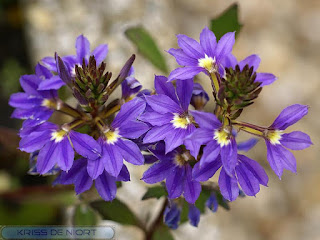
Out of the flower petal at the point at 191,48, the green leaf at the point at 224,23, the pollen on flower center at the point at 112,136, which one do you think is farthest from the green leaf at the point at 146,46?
the pollen on flower center at the point at 112,136

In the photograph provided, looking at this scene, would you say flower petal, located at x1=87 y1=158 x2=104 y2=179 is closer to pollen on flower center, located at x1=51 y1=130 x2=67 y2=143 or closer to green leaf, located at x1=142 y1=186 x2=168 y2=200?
pollen on flower center, located at x1=51 y1=130 x2=67 y2=143

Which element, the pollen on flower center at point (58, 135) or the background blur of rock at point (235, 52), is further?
the background blur of rock at point (235, 52)

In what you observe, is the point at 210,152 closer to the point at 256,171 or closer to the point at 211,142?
the point at 211,142

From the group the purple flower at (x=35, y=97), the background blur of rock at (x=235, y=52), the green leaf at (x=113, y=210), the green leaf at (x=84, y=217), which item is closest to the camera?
the purple flower at (x=35, y=97)

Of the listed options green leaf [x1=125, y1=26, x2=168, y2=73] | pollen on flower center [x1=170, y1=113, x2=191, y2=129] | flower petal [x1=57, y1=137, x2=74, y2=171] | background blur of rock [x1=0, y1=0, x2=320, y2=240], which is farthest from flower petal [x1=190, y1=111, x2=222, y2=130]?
background blur of rock [x1=0, y1=0, x2=320, y2=240]

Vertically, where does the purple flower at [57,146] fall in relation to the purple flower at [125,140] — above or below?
below

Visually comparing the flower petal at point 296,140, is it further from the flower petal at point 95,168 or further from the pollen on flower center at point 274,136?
the flower petal at point 95,168

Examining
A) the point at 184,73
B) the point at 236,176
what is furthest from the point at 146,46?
the point at 236,176

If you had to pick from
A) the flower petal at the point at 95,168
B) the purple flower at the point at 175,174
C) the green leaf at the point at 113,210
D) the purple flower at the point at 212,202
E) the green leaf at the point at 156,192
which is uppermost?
the purple flower at the point at 175,174
